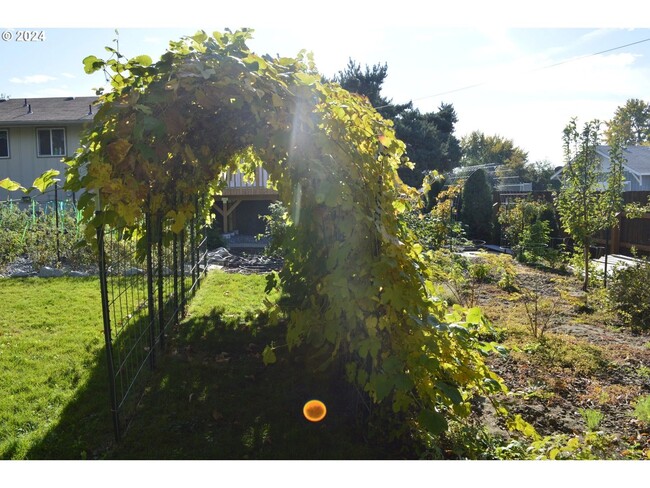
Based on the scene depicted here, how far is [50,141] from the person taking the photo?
18.1 meters

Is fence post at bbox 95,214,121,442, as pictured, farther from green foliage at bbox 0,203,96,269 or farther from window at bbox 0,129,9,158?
window at bbox 0,129,9,158

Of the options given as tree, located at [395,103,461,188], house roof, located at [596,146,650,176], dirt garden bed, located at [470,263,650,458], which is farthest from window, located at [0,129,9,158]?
house roof, located at [596,146,650,176]

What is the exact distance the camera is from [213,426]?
342 cm

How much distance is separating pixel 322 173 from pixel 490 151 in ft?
175

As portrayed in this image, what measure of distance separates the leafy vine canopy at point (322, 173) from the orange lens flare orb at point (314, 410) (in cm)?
70

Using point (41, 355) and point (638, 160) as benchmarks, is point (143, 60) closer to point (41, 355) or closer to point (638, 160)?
point (41, 355)

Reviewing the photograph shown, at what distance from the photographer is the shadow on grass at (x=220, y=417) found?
3.08 m

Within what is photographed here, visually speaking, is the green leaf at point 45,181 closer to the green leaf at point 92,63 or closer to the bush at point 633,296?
the green leaf at point 92,63

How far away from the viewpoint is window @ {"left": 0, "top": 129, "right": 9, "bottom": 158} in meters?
18.2

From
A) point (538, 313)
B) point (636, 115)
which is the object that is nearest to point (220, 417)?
point (538, 313)

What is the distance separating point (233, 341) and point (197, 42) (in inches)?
132

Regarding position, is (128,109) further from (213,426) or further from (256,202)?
(256,202)

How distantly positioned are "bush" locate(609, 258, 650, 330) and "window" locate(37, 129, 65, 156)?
18.2 m

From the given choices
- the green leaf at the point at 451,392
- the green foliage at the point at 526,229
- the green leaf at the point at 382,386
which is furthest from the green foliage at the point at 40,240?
the green foliage at the point at 526,229
